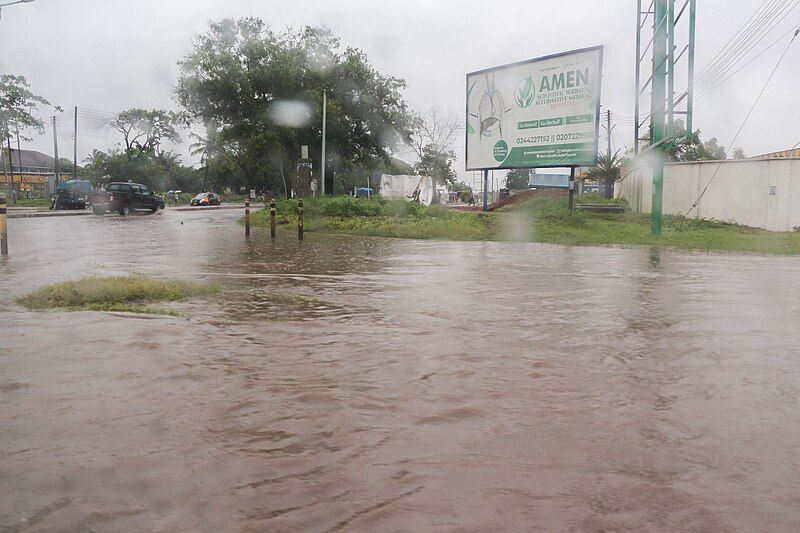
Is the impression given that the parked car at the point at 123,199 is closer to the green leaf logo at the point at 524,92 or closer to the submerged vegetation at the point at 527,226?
the submerged vegetation at the point at 527,226

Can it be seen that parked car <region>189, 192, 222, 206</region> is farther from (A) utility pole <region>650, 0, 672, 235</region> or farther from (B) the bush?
(A) utility pole <region>650, 0, 672, 235</region>

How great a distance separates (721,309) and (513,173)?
3433 inches

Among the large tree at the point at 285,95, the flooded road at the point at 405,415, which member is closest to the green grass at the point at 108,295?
the flooded road at the point at 405,415

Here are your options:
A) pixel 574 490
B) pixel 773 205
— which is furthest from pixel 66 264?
pixel 773 205

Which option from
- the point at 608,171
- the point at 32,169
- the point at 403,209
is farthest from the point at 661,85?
Answer: the point at 32,169

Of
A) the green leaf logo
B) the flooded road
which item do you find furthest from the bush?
the flooded road

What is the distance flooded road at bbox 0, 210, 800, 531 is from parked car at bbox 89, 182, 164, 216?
27148mm

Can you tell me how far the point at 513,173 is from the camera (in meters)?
93.6

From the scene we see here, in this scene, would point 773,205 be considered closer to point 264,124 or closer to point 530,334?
point 530,334

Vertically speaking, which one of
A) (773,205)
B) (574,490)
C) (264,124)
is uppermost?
(264,124)

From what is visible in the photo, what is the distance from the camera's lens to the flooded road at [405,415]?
302 centimetres

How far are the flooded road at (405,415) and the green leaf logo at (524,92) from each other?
739 inches

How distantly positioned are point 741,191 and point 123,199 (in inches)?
1056

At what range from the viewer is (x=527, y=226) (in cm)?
2266
